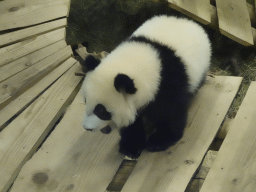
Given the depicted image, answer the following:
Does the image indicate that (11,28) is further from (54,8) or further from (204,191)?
(204,191)

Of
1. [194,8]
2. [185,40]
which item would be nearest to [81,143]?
[185,40]

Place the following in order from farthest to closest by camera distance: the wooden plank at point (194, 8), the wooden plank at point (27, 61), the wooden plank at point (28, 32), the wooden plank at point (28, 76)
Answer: the wooden plank at point (194, 8) < the wooden plank at point (28, 32) < the wooden plank at point (27, 61) < the wooden plank at point (28, 76)

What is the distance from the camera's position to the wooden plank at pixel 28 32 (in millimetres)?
3378

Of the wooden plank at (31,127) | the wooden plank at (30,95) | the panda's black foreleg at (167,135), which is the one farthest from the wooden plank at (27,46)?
the panda's black foreleg at (167,135)

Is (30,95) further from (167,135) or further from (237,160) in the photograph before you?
(237,160)

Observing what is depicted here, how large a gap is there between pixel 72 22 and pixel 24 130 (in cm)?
324

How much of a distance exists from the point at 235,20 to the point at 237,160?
2458mm

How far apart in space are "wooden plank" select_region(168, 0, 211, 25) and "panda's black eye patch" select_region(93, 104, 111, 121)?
2.20 metres

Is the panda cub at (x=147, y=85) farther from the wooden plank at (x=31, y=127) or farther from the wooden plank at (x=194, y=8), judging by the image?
the wooden plank at (x=194, y=8)

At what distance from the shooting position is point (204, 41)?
259cm

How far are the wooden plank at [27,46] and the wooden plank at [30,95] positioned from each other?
0.37 meters

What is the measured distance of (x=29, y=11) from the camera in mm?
3746

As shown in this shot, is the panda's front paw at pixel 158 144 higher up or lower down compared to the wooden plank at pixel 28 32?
lower down

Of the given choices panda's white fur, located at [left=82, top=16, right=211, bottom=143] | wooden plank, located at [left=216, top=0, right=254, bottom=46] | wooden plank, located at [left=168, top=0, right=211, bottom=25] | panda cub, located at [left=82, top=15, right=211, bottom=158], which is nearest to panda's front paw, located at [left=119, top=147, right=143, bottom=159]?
panda cub, located at [left=82, top=15, right=211, bottom=158]
